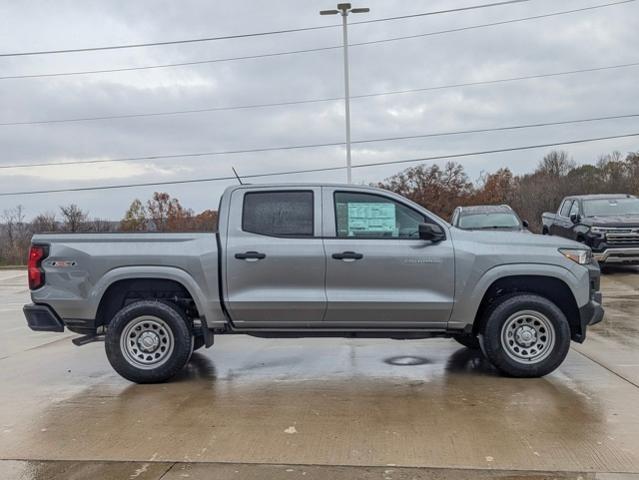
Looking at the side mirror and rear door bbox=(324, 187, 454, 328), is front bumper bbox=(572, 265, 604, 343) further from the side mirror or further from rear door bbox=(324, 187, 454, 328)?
the side mirror

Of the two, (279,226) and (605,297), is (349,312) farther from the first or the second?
(605,297)

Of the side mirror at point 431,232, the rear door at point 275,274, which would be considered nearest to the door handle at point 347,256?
the rear door at point 275,274

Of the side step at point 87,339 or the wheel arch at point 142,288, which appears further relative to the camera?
the side step at point 87,339

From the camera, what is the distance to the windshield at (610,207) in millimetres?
14492

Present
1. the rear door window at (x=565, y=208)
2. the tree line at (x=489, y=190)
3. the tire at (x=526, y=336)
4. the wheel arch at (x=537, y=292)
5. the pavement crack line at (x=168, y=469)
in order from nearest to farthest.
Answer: the pavement crack line at (x=168, y=469), the tire at (x=526, y=336), the wheel arch at (x=537, y=292), the rear door window at (x=565, y=208), the tree line at (x=489, y=190)

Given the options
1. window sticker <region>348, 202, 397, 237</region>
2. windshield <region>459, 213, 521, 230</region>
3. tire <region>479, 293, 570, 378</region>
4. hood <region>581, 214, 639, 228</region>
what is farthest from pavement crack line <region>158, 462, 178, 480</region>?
hood <region>581, 214, 639, 228</region>

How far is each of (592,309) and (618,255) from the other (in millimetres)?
8995

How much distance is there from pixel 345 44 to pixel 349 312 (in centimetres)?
1905

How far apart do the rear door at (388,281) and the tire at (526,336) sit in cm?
52

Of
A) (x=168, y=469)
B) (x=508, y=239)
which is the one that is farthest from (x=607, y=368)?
(x=168, y=469)

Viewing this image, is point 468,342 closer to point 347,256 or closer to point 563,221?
point 347,256

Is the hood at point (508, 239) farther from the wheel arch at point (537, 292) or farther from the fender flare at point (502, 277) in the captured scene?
the wheel arch at point (537, 292)

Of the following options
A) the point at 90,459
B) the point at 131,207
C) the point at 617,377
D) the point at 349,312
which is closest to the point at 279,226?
the point at 349,312

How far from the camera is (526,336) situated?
19.4ft
